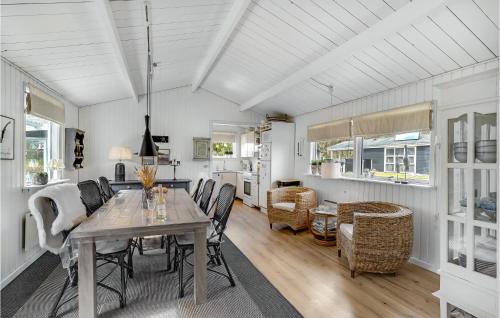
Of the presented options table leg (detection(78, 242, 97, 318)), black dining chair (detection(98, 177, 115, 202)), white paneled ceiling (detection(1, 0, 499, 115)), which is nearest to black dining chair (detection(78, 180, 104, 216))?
black dining chair (detection(98, 177, 115, 202))

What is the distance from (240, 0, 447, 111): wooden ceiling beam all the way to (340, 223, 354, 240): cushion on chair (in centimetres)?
202

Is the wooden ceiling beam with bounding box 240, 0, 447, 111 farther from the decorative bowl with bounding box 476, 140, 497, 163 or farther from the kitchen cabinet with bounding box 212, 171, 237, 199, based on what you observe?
the kitchen cabinet with bounding box 212, 171, 237, 199

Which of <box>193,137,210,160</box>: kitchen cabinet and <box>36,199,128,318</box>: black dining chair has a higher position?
<box>193,137,210,160</box>: kitchen cabinet

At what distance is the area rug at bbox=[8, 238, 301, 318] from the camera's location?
2.08 m

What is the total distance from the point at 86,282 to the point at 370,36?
3329 mm

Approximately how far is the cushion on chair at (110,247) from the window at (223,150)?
232 inches

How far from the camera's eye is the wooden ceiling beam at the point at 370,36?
6.63 ft

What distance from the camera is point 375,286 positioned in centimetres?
256

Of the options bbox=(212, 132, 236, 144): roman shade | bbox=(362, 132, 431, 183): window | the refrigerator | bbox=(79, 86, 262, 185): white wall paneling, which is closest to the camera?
bbox=(362, 132, 431, 183): window

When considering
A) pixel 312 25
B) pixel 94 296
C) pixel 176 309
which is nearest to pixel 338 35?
pixel 312 25

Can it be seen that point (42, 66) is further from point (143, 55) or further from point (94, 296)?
point (94, 296)

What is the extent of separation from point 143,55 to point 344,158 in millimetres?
3663

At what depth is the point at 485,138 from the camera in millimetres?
1528

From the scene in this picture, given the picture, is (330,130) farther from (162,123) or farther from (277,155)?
(162,123)
